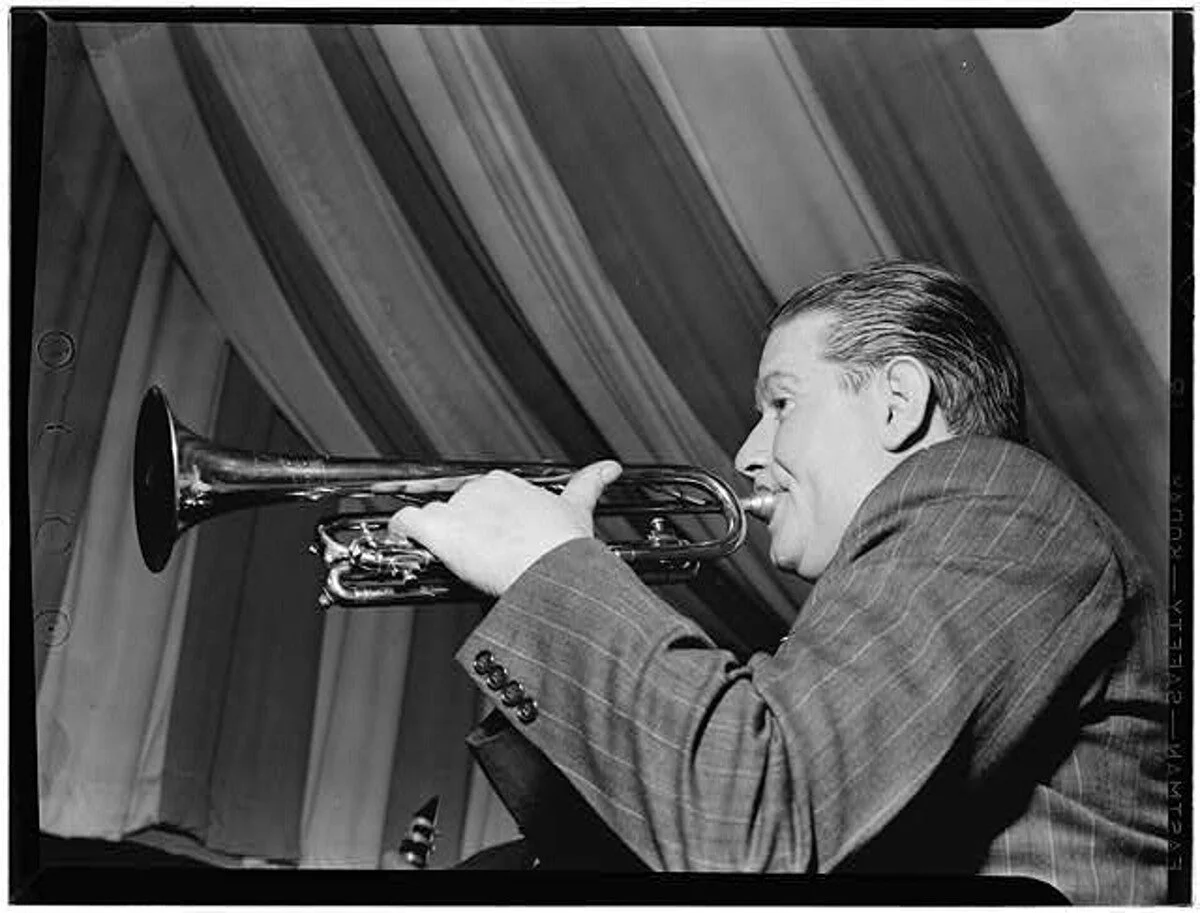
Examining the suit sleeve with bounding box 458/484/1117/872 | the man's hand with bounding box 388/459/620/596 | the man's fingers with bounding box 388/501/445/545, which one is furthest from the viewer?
the man's fingers with bounding box 388/501/445/545

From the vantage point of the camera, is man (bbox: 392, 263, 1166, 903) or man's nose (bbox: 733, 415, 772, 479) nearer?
man (bbox: 392, 263, 1166, 903)

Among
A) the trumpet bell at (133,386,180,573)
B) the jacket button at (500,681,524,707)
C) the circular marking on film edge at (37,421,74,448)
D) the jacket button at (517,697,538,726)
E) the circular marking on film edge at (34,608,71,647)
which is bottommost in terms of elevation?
the jacket button at (517,697,538,726)

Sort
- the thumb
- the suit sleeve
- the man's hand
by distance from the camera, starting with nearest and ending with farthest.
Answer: the suit sleeve → the man's hand → the thumb

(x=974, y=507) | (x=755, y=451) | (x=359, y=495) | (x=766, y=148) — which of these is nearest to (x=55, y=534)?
(x=359, y=495)

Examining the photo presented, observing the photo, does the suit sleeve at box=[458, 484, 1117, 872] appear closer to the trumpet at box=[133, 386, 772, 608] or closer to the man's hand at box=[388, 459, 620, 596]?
the man's hand at box=[388, 459, 620, 596]

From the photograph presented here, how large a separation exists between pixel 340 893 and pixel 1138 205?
128 cm

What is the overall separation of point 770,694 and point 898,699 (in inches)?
5.4

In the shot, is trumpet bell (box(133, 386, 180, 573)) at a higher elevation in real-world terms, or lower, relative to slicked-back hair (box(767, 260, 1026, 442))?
higher

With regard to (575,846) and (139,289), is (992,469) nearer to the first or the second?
(575,846)

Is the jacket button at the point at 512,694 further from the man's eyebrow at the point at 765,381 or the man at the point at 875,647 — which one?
the man's eyebrow at the point at 765,381

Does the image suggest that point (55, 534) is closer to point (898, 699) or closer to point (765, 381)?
point (765, 381)

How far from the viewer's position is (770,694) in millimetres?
1735

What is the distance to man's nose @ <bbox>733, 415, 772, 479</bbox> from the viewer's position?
82.8 inches

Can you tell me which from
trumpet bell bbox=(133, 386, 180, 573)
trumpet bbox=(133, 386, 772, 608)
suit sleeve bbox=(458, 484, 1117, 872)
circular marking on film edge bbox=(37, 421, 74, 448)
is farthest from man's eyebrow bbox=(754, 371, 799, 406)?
circular marking on film edge bbox=(37, 421, 74, 448)
